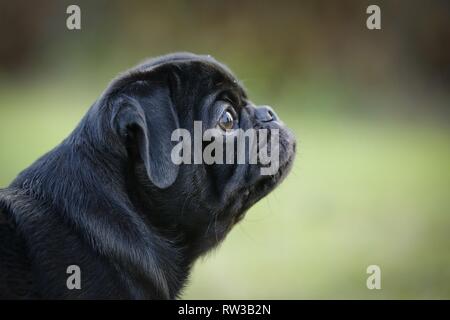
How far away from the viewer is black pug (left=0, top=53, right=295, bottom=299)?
3.47 m

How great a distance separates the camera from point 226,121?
160 inches

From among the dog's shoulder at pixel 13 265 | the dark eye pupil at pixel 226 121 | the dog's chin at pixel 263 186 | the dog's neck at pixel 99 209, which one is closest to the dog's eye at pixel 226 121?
the dark eye pupil at pixel 226 121

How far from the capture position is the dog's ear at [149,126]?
3572 millimetres

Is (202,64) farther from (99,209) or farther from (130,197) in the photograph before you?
(99,209)

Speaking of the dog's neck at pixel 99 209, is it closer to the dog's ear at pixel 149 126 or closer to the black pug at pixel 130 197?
the black pug at pixel 130 197

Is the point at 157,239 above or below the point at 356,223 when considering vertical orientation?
above

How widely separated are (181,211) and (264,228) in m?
4.35

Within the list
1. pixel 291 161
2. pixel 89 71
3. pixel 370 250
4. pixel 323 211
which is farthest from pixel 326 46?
pixel 291 161

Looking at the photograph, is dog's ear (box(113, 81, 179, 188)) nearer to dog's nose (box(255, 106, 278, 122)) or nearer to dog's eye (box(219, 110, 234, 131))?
dog's eye (box(219, 110, 234, 131))

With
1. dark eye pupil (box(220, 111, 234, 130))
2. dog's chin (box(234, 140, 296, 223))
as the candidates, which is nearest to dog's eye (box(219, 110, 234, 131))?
dark eye pupil (box(220, 111, 234, 130))

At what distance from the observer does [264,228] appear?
8.13 metres

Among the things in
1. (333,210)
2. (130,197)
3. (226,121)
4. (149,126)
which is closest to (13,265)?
(130,197)
